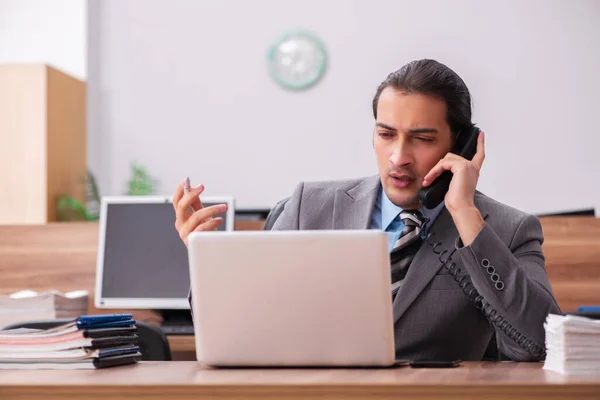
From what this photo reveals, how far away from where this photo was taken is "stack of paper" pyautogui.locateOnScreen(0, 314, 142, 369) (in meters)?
1.65

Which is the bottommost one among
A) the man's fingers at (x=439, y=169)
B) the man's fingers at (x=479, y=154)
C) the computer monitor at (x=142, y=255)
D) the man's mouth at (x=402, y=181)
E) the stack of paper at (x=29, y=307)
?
the stack of paper at (x=29, y=307)

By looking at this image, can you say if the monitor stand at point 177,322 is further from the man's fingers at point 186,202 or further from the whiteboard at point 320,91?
the whiteboard at point 320,91

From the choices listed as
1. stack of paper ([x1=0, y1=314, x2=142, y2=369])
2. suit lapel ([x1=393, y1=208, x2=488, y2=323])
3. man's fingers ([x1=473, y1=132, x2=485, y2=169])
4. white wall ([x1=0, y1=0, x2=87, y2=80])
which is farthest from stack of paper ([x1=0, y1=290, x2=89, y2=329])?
white wall ([x1=0, y1=0, x2=87, y2=80])

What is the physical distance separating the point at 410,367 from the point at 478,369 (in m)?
0.12

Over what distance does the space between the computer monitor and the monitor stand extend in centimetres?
8

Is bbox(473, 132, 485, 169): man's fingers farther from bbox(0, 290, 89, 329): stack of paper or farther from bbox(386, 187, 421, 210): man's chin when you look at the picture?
bbox(0, 290, 89, 329): stack of paper

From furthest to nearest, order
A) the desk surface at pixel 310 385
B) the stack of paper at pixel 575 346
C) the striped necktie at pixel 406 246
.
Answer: the striped necktie at pixel 406 246 < the stack of paper at pixel 575 346 < the desk surface at pixel 310 385

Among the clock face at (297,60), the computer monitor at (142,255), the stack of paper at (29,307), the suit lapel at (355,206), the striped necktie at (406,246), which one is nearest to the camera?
the striped necktie at (406,246)

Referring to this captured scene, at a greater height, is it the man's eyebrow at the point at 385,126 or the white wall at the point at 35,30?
the white wall at the point at 35,30

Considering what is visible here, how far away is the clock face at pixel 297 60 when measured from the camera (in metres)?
5.62

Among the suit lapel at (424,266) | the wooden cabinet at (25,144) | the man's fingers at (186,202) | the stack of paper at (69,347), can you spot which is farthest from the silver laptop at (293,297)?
the wooden cabinet at (25,144)

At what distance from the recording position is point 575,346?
4.85 ft

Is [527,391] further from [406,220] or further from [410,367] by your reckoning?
[406,220]

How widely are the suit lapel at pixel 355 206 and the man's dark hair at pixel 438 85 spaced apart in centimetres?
24
